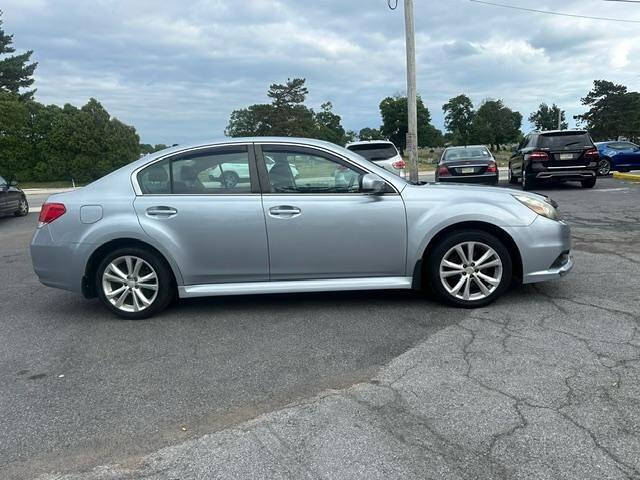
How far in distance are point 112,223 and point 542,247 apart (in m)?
3.87

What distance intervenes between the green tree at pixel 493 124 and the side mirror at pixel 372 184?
261 ft

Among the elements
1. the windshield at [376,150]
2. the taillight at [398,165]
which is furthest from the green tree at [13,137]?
the taillight at [398,165]

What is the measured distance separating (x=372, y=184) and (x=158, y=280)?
2.13m

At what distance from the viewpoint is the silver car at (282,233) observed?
4695mm

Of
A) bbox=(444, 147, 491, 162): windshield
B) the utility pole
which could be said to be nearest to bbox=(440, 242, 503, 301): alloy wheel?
bbox=(444, 147, 491, 162): windshield

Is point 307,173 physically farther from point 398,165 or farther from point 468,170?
point 468,170

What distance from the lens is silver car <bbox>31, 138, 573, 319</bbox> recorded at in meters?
4.70

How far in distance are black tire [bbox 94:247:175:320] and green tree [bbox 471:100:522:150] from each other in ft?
263

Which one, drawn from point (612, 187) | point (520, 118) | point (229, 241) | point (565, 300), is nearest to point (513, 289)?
point (565, 300)

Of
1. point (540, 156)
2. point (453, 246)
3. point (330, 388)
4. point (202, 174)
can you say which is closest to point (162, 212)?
point (202, 174)

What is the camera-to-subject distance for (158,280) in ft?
15.8

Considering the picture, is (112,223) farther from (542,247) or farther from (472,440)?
(542,247)

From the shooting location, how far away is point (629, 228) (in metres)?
8.65

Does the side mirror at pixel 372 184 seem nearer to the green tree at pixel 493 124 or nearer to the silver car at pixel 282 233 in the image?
the silver car at pixel 282 233
